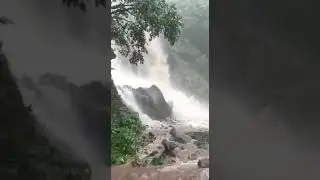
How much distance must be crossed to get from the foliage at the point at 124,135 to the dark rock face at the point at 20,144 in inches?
12.7

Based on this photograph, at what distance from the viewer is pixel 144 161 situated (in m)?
2.43

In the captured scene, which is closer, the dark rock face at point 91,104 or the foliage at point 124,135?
the dark rock face at point 91,104

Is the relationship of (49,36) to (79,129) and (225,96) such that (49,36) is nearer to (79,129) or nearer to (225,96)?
(79,129)

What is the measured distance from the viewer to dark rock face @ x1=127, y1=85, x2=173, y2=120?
2428 mm

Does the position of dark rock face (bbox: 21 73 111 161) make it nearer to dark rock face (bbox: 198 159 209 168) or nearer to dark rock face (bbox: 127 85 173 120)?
dark rock face (bbox: 127 85 173 120)

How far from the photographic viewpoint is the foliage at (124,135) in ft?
7.98

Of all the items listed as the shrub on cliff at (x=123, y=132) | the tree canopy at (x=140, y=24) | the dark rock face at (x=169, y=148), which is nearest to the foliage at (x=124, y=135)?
the shrub on cliff at (x=123, y=132)

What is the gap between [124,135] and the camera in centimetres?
243

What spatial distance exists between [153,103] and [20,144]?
0.73m

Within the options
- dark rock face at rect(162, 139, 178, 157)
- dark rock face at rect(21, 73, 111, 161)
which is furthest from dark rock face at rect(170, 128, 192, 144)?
dark rock face at rect(21, 73, 111, 161)

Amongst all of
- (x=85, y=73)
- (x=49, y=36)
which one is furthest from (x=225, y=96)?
(x=49, y=36)

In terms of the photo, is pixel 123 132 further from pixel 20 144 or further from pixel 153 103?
pixel 20 144

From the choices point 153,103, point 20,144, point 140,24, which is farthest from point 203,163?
point 20,144

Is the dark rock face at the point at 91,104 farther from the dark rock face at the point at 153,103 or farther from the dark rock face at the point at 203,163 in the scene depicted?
the dark rock face at the point at 203,163
